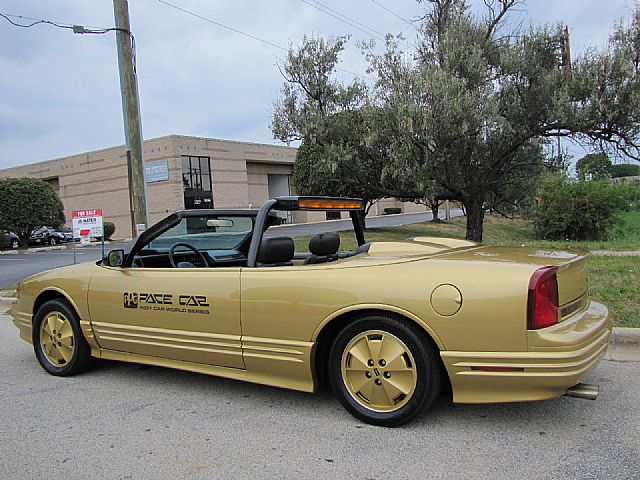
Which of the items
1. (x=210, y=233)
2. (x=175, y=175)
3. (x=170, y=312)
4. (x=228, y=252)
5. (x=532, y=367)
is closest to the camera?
(x=532, y=367)

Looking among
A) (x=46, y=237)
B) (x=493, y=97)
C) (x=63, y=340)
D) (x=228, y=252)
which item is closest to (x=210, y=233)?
(x=228, y=252)

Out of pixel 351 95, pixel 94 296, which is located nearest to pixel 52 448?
pixel 94 296

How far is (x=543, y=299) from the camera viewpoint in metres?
2.93

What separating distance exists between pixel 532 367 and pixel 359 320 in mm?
1040

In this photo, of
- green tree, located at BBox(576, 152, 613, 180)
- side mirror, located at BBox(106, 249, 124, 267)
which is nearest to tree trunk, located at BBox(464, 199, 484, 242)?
green tree, located at BBox(576, 152, 613, 180)

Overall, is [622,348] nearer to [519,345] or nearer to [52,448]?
[519,345]

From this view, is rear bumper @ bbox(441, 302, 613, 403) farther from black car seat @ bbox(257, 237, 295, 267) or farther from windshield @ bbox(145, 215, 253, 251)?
windshield @ bbox(145, 215, 253, 251)

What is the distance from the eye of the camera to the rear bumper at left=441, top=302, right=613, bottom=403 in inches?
112

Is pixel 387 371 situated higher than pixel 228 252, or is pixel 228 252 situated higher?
pixel 228 252

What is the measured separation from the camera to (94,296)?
4418mm

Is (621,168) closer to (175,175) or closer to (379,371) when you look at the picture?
(379,371)

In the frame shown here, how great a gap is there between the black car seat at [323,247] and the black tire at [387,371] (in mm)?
941

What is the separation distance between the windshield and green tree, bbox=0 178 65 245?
25650 mm

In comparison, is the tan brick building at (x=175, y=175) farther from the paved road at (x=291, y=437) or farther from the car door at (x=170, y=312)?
the paved road at (x=291, y=437)
